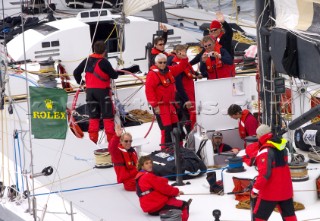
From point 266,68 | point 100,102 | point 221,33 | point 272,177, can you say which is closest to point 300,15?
point 266,68

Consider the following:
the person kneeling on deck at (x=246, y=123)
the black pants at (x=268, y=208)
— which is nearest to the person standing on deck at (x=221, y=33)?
the person kneeling on deck at (x=246, y=123)

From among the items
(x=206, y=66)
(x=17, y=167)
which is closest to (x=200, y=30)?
(x=206, y=66)

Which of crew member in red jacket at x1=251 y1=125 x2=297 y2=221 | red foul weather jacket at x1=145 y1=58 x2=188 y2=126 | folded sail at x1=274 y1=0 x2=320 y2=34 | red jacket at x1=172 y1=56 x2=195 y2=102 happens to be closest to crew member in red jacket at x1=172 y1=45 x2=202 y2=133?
red jacket at x1=172 y1=56 x2=195 y2=102

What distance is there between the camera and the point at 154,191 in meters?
9.91

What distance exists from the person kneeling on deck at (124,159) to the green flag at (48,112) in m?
0.84

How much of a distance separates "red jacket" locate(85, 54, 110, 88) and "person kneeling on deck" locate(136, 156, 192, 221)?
2.24 meters

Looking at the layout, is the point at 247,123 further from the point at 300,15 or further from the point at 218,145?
the point at 300,15

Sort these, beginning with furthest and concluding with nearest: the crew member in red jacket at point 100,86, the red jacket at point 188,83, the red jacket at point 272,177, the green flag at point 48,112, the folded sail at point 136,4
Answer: the red jacket at point 188,83 → the folded sail at point 136,4 → the crew member in red jacket at point 100,86 → the green flag at point 48,112 → the red jacket at point 272,177

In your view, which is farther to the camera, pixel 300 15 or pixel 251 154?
pixel 251 154

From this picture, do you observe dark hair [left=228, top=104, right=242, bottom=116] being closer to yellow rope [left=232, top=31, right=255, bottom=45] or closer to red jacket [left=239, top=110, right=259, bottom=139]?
red jacket [left=239, top=110, right=259, bottom=139]

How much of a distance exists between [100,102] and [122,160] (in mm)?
1426

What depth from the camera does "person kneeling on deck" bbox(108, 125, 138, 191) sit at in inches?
429

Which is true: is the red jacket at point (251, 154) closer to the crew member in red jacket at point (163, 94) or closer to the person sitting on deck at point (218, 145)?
the person sitting on deck at point (218, 145)

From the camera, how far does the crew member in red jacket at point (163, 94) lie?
1175 centimetres
